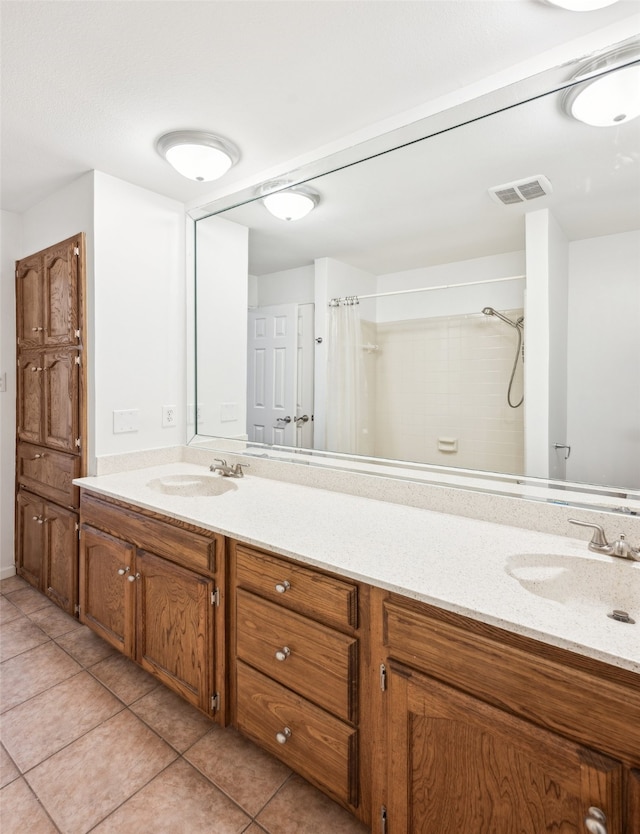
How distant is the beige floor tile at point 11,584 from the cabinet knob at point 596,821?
3.01 m

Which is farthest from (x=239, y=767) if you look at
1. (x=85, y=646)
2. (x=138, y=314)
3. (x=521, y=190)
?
(x=521, y=190)

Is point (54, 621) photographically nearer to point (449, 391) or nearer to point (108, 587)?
point (108, 587)

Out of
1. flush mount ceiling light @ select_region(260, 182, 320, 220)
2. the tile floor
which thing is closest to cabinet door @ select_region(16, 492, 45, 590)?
the tile floor

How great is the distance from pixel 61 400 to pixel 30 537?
0.96 m

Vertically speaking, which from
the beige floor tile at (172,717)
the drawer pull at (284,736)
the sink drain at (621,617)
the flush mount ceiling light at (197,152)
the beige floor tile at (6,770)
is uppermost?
the flush mount ceiling light at (197,152)

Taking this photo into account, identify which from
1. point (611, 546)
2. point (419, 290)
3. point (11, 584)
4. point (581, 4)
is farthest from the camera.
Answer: point (11, 584)

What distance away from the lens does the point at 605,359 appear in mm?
1293

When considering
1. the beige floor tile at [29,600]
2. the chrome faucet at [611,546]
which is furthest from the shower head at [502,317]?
the beige floor tile at [29,600]

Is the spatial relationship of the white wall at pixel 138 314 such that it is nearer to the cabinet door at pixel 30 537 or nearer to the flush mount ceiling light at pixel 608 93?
the cabinet door at pixel 30 537

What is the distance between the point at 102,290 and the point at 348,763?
2.17 meters

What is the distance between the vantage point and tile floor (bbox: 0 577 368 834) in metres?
1.27

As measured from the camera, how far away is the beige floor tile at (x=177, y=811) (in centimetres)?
125

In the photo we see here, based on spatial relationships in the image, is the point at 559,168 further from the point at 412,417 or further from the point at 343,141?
the point at 412,417

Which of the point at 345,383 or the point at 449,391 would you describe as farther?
the point at 345,383
